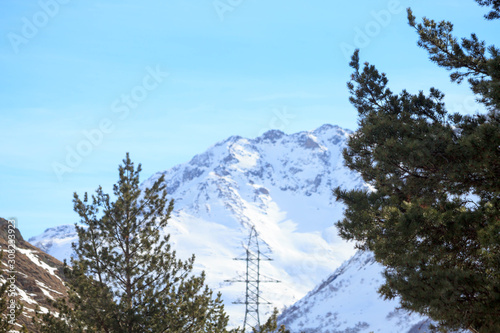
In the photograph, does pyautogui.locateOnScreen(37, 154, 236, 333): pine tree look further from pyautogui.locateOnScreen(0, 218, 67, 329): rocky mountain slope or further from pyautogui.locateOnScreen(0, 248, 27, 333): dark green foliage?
pyautogui.locateOnScreen(0, 218, 67, 329): rocky mountain slope

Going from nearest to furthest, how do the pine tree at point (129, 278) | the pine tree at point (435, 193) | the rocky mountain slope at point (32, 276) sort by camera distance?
the pine tree at point (435, 193) → the pine tree at point (129, 278) → the rocky mountain slope at point (32, 276)

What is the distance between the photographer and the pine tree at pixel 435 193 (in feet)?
42.2

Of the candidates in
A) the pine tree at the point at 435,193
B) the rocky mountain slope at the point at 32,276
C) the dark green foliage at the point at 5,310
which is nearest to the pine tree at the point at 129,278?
the dark green foliage at the point at 5,310

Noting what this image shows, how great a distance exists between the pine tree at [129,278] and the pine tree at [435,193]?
5.68m

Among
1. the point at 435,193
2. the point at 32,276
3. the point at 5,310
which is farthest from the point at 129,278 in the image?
the point at 32,276

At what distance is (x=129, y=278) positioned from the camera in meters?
19.1

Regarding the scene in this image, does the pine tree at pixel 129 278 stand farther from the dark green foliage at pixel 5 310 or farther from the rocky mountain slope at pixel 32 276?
the rocky mountain slope at pixel 32 276

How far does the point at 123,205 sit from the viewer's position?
1911cm

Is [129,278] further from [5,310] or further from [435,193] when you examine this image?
[435,193]

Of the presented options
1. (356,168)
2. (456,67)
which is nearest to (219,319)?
(356,168)

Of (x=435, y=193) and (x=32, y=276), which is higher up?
(x=32, y=276)

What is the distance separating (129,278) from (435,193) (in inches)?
384

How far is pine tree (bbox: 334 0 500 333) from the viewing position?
42.2 ft

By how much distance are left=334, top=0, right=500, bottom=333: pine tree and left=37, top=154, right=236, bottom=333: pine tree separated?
5.68 m
